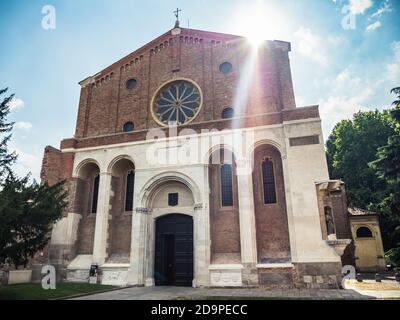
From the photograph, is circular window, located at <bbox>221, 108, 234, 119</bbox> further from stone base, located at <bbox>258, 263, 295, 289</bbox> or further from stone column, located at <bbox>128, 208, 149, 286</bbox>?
stone base, located at <bbox>258, 263, 295, 289</bbox>

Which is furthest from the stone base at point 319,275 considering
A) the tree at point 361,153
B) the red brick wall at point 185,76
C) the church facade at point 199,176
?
the tree at point 361,153

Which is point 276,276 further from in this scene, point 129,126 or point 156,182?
point 129,126

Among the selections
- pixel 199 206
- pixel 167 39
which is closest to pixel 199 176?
pixel 199 206

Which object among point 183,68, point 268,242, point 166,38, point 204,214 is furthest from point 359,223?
point 166,38

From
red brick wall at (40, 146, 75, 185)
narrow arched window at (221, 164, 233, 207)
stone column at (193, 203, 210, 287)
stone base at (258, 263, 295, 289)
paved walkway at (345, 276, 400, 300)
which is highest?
red brick wall at (40, 146, 75, 185)

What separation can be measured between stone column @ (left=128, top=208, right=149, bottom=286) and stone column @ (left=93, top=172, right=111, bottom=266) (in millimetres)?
1730

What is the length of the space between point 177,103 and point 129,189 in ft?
18.2

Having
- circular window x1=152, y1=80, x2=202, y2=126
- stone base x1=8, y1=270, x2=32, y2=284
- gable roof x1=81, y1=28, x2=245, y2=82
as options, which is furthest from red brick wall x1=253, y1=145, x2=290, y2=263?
stone base x1=8, y1=270, x2=32, y2=284

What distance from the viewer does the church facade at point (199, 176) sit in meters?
12.3

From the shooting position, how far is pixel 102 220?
49.0 feet

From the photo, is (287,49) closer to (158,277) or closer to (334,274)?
(334,274)

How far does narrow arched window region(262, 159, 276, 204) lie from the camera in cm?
1376
